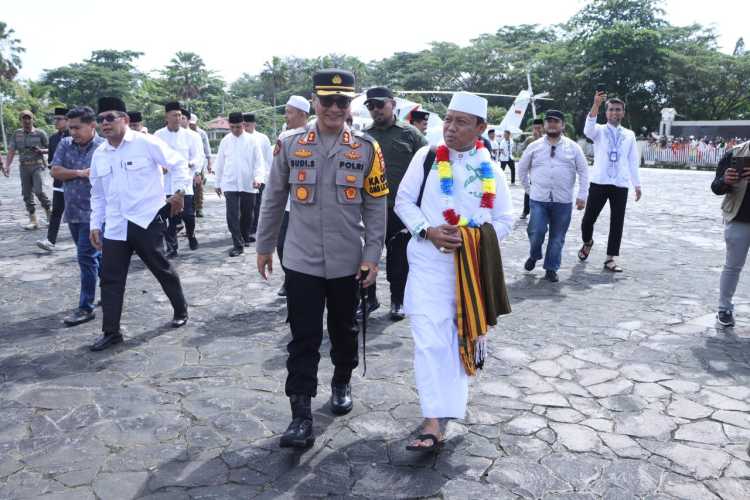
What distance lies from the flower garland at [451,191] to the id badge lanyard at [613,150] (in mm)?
4971

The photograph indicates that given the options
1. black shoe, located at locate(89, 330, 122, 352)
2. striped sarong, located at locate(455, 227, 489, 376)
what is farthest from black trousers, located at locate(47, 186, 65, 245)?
striped sarong, located at locate(455, 227, 489, 376)

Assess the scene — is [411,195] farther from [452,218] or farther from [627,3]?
[627,3]

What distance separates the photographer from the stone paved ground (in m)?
3.15

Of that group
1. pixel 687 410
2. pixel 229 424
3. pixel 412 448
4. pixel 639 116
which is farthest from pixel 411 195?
pixel 639 116

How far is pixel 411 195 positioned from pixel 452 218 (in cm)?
29

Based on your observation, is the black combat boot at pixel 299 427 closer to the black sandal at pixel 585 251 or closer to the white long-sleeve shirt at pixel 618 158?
the white long-sleeve shirt at pixel 618 158

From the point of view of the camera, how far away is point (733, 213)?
17.8 feet

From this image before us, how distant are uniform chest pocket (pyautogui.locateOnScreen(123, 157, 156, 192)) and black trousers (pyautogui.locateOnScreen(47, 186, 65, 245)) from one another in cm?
340

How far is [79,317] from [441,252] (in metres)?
3.90

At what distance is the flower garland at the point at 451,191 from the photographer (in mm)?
3512

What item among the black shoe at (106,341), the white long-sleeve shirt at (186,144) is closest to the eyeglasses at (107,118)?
the black shoe at (106,341)

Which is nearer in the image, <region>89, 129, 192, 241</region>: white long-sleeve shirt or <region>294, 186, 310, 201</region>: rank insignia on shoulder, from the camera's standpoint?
<region>294, 186, 310, 201</region>: rank insignia on shoulder

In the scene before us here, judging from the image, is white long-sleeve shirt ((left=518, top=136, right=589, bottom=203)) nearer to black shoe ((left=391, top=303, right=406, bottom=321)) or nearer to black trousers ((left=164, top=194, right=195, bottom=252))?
black shoe ((left=391, top=303, right=406, bottom=321))

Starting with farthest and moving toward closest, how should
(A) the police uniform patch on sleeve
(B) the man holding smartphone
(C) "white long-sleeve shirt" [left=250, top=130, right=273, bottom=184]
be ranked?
(C) "white long-sleeve shirt" [left=250, top=130, right=273, bottom=184], (B) the man holding smartphone, (A) the police uniform patch on sleeve
